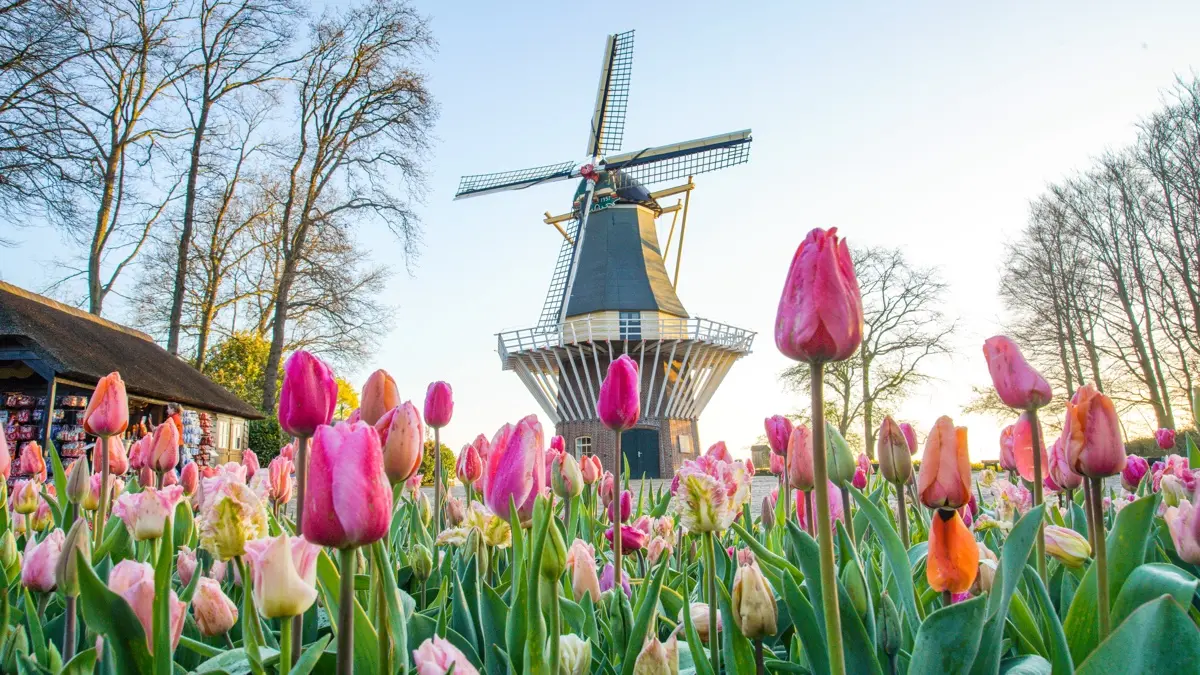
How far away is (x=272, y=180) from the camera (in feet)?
64.3

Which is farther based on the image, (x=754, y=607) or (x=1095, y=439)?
Answer: (x=1095, y=439)

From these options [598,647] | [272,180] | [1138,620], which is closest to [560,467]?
[598,647]

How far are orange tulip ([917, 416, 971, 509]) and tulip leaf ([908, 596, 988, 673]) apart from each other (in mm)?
216

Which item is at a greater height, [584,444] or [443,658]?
[584,444]

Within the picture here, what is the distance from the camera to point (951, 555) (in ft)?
3.14

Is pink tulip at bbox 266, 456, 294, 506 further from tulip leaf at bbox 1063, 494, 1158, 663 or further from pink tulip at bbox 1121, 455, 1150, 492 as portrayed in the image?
pink tulip at bbox 1121, 455, 1150, 492

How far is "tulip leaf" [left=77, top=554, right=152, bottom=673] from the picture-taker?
2.55 ft

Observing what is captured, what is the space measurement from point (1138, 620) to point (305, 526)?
759mm

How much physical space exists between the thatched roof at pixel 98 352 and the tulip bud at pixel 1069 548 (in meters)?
11.9

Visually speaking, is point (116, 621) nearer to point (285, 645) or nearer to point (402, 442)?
point (285, 645)

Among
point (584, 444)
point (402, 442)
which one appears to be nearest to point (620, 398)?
point (402, 442)

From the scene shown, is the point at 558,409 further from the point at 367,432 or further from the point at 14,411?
the point at 367,432

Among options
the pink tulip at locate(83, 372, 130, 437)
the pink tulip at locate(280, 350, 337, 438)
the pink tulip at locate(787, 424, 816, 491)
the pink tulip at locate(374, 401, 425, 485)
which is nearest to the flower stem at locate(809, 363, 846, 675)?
the pink tulip at locate(374, 401, 425, 485)

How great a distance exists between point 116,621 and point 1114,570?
1.27 metres
